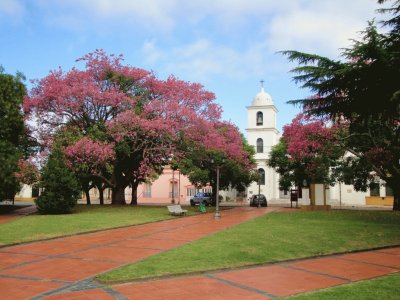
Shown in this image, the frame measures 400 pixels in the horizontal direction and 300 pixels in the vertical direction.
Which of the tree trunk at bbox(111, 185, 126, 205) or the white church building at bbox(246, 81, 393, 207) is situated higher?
the white church building at bbox(246, 81, 393, 207)

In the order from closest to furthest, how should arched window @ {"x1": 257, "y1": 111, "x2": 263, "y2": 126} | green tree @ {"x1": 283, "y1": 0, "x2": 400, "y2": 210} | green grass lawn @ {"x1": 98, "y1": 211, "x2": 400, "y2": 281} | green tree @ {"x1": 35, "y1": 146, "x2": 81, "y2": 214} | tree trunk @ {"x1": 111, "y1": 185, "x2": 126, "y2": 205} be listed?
green grass lawn @ {"x1": 98, "y1": 211, "x2": 400, "y2": 281}, green tree @ {"x1": 283, "y1": 0, "x2": 400, "y2": 210}, green tree @ {"x1": 35, "y1": 146, "x2": 81, "y2": 214}, tree trunk @ {"x1": 111, "y1": 185, "x2": 126, "y2": 205}, arched window @ {"x1": 257, "y1": 111, "x2": 263, "y2": 126}

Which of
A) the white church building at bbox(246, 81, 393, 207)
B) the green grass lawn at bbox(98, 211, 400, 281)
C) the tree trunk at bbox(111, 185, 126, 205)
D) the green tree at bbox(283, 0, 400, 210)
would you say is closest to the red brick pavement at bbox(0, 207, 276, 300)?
the green grass lawn at bbox(98, 211, 400, 281)

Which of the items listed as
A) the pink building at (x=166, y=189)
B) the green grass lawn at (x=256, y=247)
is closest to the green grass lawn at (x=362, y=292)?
the green grass lawn at (x=256, y=247)

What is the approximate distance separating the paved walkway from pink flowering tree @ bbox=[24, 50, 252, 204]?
41.0ft

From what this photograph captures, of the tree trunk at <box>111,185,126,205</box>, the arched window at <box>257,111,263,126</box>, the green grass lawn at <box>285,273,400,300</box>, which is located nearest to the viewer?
the green grass lawn at <box>285,273,400,300</box>

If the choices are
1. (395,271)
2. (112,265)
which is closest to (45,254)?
(112,265)

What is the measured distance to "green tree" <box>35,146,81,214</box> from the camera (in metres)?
21.7

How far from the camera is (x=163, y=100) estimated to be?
26000 millimetres

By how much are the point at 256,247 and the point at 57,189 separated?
575 inches

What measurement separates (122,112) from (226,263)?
1767 centimetres

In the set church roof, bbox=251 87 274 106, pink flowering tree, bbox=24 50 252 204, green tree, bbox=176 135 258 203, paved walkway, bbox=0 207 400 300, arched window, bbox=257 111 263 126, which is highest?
church roof, bbox=251 87 274 106

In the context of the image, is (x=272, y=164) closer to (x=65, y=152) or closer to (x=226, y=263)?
(x=65, y=152)

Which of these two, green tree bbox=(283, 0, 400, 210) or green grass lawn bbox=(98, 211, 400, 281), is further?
green tree bbox=(283, 0, 400, 210)

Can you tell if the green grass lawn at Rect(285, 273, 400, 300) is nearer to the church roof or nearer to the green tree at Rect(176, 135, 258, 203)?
the green tree at Rect(176, 135, 258, 203)
